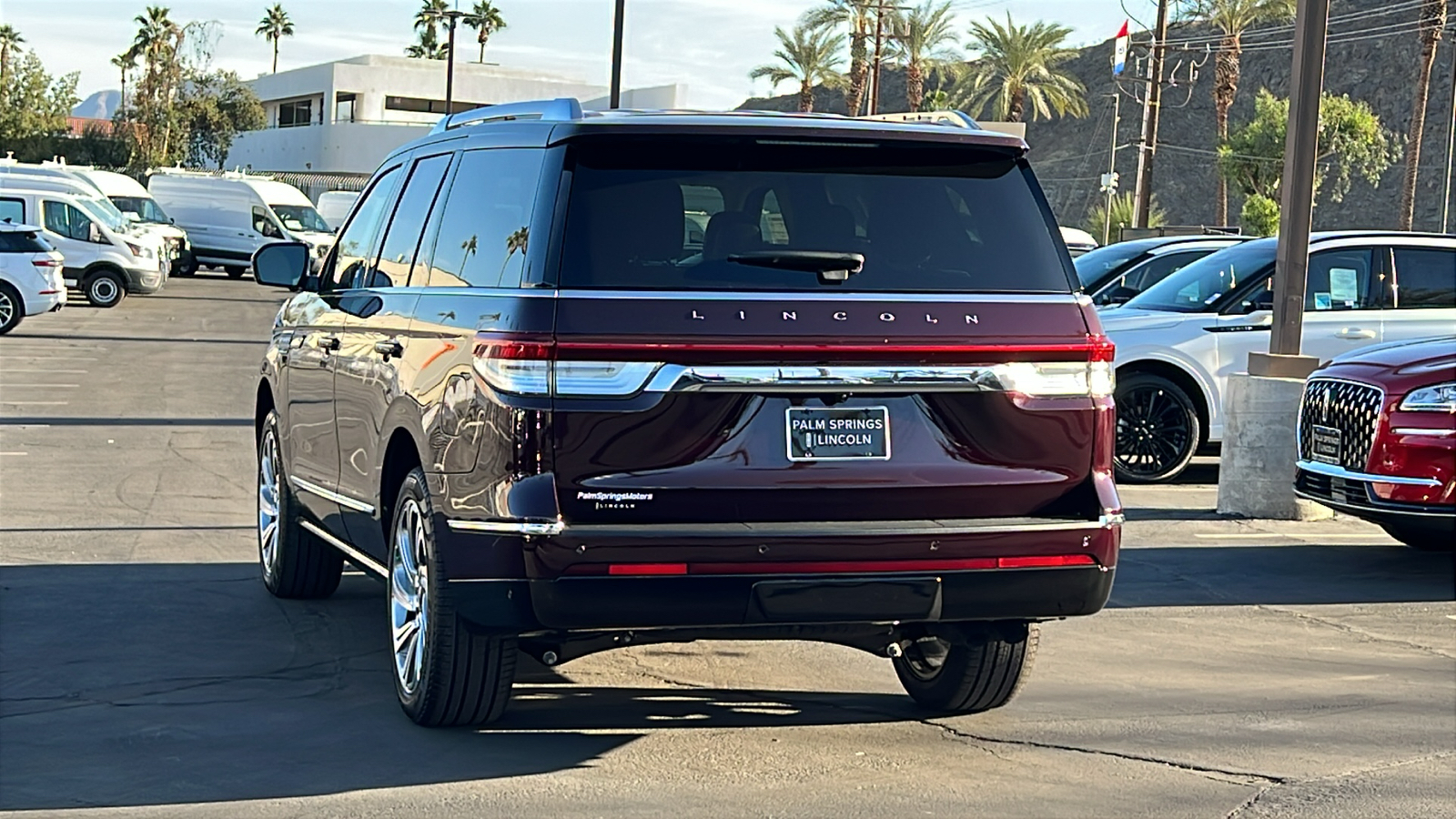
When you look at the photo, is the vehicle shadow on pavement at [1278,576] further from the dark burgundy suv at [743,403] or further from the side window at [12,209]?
the side window at [12,209]

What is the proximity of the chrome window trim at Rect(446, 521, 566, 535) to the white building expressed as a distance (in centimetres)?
8218

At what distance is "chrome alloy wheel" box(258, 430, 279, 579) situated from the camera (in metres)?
8.34

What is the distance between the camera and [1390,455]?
30.7ft

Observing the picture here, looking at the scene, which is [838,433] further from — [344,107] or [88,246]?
[344,107]

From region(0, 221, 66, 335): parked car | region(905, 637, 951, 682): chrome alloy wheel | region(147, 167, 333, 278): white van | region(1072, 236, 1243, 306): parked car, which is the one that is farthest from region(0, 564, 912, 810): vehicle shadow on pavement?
region(147, 167, 333, 278): white van

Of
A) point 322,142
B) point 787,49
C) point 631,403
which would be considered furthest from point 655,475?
point 322,142

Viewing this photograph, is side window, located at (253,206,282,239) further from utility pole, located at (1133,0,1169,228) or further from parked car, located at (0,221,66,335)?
utility pole, located at (1133,0,1169,228)

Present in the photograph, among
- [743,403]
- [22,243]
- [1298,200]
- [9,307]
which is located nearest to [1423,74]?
[22,243]

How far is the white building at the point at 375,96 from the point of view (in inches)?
3457

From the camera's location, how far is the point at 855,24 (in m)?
61.3

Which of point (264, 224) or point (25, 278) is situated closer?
point (25, 278)

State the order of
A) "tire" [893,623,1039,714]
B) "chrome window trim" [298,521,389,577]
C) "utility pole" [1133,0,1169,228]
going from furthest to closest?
"utility pole" [1133,0,1169,228]
"chrome window trim" [298,521,389,577]
"tire" [893,623,1039,714]

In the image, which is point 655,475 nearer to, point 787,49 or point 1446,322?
point 1446,322

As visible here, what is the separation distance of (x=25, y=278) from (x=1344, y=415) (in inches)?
839
